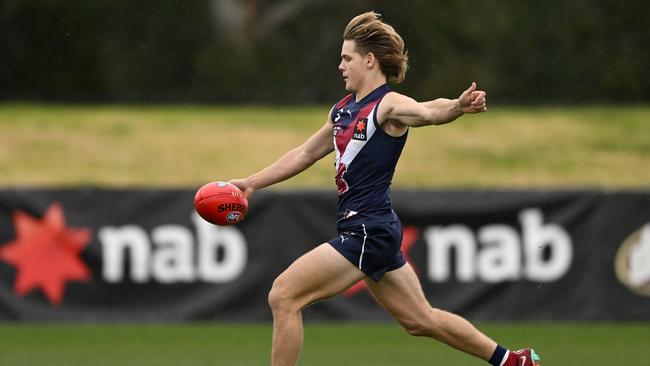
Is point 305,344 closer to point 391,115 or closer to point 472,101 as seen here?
point 391,115

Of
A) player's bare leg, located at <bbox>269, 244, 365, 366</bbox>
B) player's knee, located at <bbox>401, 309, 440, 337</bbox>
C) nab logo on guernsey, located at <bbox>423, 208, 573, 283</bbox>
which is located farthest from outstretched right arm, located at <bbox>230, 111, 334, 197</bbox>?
nab logo on guernsey, located at <bbox>423, 208, 573, 283</bbox>

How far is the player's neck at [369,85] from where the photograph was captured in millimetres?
6695

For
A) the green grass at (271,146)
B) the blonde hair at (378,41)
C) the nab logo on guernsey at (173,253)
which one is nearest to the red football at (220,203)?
the blonde hair at (378,41)

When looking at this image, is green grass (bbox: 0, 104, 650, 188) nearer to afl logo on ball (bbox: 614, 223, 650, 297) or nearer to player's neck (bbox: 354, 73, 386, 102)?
afl logo on ball (bbox: 614, 223, 650, 297)

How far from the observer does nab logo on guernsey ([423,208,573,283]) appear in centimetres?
1225

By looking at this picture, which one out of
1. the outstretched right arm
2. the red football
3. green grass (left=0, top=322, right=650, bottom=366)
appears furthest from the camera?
green grass (left=0, top=322, right=650, bottom=366)

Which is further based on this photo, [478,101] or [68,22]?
[68,22]

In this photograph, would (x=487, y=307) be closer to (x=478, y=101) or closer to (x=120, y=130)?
(x=478, y=101)

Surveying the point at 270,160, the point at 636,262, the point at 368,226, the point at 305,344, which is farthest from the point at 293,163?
the point at 270,160

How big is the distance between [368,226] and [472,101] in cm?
96

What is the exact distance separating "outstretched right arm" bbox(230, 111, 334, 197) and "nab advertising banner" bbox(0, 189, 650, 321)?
5081 millimetres

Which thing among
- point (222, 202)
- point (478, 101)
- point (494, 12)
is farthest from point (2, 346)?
point (494, 12)

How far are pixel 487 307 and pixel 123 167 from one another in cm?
726

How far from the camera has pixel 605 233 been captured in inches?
487
